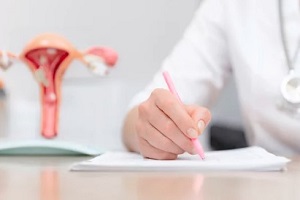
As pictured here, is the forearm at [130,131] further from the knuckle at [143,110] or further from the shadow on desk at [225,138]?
the shadow on desk at [225,138]

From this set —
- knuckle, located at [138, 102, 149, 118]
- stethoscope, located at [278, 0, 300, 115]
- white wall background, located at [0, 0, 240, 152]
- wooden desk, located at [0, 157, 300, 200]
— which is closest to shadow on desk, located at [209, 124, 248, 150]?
white wall background, located at [0, 0, 240, 152]

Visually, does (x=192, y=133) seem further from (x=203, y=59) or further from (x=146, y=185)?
(x=203, y=59)

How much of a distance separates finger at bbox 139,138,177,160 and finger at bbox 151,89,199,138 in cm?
5

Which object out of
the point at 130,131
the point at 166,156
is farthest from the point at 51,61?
the point at 166,156

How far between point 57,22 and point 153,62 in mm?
259

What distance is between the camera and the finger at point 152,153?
74 cm

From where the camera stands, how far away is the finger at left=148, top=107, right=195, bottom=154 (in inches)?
28.3

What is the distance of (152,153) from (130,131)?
9.1 inches

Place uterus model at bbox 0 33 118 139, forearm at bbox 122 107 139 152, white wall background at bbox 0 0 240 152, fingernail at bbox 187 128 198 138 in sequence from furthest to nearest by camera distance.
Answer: white wall background at bbox 0 0 240 152, uterus model at bbox 0 33 118 139, forearm at bbox 122 107 139 152, fingernail at bbox 187 128 198 138

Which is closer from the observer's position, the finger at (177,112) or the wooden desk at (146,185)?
the wooden desk at (146,185)

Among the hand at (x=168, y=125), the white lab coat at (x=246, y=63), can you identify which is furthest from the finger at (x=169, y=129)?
the white lab coat at (x=246, y=63)

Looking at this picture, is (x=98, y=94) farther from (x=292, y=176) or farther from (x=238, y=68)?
(x=292, y=176)

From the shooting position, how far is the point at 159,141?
749 millimetres

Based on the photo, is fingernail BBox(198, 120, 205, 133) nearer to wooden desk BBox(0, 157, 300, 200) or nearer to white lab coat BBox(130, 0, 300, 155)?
wooden desk BBox(0, 157, 300, 200)
